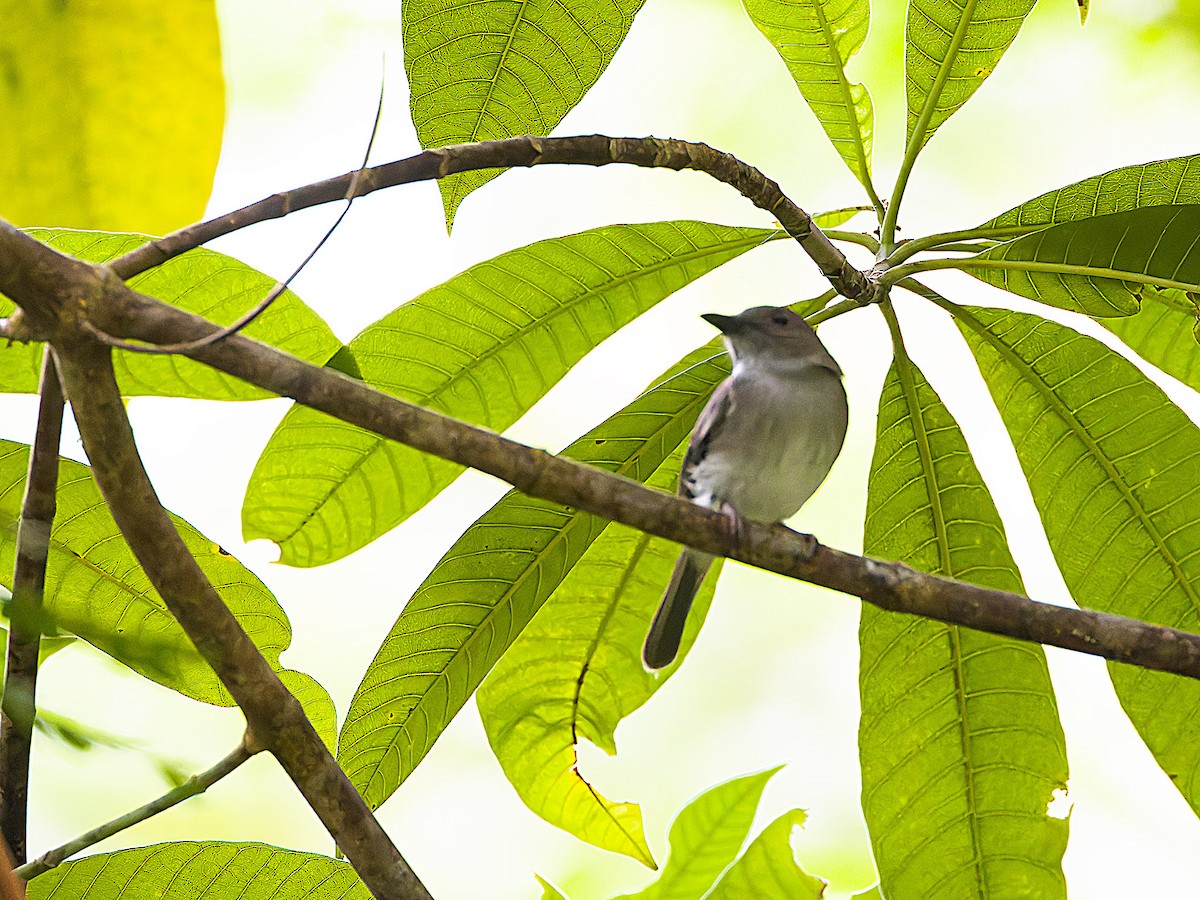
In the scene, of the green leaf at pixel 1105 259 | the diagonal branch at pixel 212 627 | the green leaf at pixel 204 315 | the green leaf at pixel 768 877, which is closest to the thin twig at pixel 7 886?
the diagonal branch at pixel 212 627

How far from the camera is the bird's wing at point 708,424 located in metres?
1.44

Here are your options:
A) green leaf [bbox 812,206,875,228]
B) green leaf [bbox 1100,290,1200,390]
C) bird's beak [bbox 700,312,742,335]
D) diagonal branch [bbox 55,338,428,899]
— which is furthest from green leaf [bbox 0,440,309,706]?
green leaf [bbox 1100,290,1200,390]

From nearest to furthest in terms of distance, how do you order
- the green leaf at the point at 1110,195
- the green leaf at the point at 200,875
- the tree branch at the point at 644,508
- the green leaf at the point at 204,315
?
the tree branch at the point at 644,508 < the green leaf at the point at 200,875 < the green leaf at the point at 204,315 < the green leaf at the point at 1110,195

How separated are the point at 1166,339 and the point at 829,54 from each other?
1.91ft

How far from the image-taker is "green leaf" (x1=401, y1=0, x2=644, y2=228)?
120 cm

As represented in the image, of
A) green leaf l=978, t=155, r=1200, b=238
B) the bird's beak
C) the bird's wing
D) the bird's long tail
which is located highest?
the bird's beak

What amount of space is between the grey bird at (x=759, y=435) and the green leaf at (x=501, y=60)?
16.1 inches

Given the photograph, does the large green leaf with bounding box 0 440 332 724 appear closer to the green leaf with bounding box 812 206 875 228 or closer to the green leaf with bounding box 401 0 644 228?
the green leaf with bounding box 401 0 644 228

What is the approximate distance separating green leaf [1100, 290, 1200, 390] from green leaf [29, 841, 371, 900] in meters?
1.17

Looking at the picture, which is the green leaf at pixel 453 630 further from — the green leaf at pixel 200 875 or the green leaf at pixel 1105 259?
the green leaf at pixel 1105 259

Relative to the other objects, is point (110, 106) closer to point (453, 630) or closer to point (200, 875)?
point (453, 630)

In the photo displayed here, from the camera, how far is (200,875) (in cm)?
107

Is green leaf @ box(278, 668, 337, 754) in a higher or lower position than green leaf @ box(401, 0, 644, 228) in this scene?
lower

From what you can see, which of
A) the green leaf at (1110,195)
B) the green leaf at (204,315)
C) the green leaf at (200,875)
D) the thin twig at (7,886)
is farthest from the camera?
the green leaf at (1110,195)
